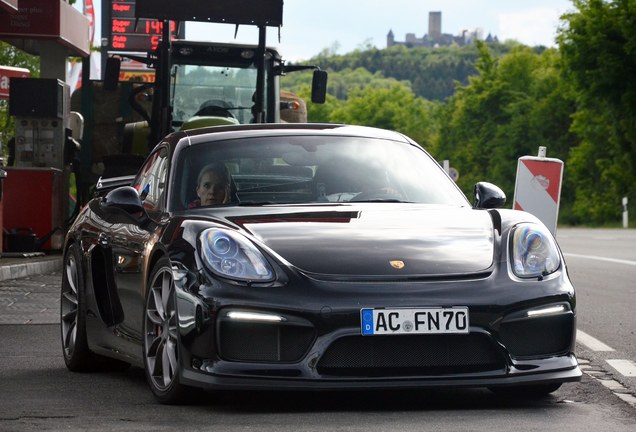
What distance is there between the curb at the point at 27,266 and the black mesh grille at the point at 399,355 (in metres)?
10.1

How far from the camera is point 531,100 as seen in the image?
102750 mm

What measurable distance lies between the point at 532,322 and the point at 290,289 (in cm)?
105

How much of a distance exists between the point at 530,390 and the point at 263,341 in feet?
4.51

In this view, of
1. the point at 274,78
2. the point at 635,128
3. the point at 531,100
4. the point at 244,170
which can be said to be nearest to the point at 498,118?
the point at 531,100

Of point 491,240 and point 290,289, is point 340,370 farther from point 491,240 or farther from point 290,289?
point 491,240

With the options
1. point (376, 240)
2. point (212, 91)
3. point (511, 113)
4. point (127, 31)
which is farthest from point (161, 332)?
point (511, 113)

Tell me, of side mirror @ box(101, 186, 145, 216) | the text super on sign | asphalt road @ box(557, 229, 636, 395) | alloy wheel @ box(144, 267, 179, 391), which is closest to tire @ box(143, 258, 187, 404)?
alloy wheel @ box(144, 267, 179, 391)

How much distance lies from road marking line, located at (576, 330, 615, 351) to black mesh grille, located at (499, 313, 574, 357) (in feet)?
Result: 9.10

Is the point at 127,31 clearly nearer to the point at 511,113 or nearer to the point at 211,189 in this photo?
the point at 211,189

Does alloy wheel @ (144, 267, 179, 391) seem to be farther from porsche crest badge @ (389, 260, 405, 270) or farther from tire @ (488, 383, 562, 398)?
tire @ (488, 383, 562, 398)

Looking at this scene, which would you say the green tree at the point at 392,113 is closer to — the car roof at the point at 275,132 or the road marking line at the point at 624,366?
the road marking line at the point at 624,366

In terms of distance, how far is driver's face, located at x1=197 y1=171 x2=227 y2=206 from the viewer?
7.45 metres

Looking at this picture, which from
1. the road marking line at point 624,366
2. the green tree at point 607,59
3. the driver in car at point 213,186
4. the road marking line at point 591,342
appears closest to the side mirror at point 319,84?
the road marking line at point 591,342

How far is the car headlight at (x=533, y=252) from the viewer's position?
667 centimetres
